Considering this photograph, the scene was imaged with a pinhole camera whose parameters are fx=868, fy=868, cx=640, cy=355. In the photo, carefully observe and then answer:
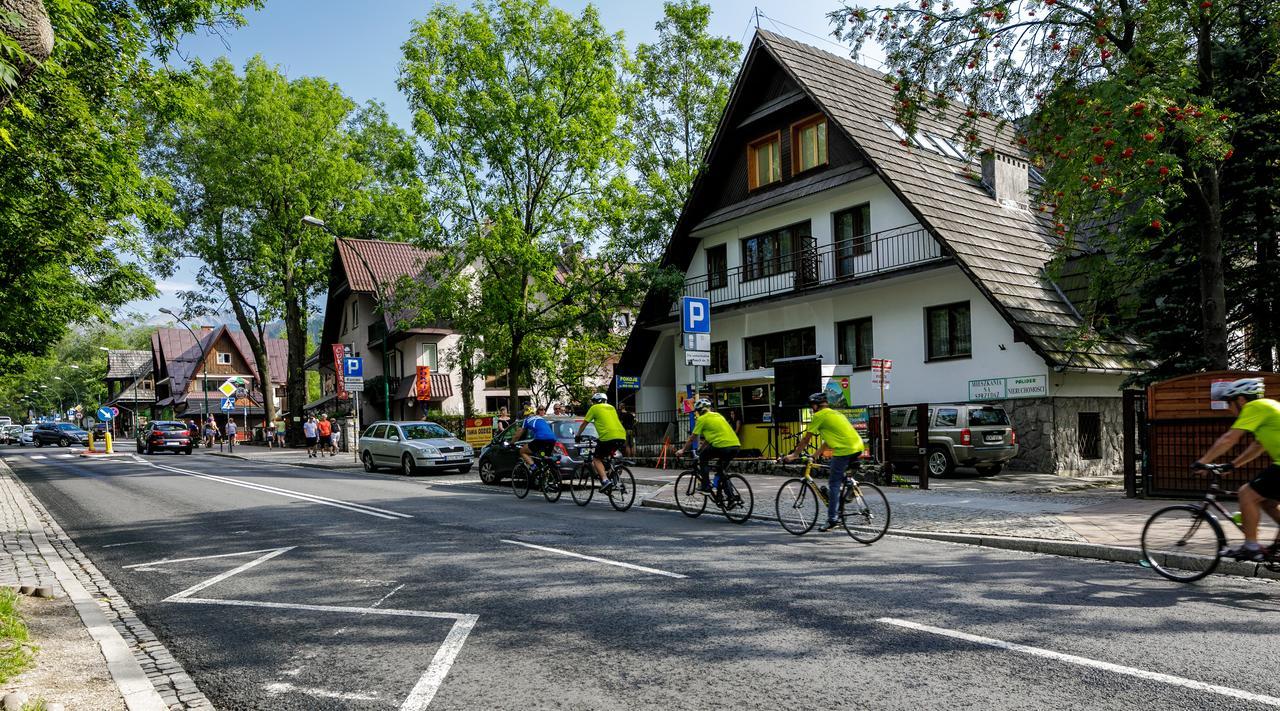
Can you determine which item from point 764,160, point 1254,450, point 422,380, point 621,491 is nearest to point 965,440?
point 621,491

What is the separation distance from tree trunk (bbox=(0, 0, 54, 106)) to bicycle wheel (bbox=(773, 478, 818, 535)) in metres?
8.80

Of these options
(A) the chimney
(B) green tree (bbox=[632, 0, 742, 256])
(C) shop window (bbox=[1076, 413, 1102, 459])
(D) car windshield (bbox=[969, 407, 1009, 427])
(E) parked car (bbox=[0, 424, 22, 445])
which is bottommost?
(E) parked car (bbox=[0, 424, 22, 445])

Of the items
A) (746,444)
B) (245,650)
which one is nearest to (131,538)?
(245,650)

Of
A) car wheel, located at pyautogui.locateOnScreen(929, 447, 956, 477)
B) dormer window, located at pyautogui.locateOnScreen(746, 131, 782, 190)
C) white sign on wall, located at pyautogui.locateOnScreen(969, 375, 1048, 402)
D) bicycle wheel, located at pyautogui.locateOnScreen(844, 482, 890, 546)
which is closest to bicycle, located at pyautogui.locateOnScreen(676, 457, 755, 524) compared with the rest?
bicycle wheel, located at pyautogui.locateOnScreen(844, 482, 890, 546)

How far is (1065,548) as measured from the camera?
32.0ft

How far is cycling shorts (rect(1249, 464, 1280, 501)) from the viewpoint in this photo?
746 cm

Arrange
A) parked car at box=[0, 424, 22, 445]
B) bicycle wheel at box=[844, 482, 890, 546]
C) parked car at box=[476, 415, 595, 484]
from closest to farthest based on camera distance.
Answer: bicycle wheel at box=[844, 482, 890, 546]
parked car at box=[476, 415, 595, 484]
parked car at box=[0, 424, 22, 445]

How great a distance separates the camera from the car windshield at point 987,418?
19.3 meters

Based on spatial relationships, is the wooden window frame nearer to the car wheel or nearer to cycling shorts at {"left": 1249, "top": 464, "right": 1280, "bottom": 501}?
the car wheel

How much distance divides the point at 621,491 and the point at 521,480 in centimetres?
317

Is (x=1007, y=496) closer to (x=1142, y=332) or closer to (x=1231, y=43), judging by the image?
(x=1142, y=332)

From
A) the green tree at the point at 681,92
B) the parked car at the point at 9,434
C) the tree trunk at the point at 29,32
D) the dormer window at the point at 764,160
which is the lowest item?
the parked car at the point at 9,434

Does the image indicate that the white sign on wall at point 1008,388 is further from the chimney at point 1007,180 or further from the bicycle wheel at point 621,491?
Result: the bicycle wheel at point 621,491

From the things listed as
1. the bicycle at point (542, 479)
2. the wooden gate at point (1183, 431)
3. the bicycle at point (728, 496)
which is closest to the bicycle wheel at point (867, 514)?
the bicycle at point (728, 496)
